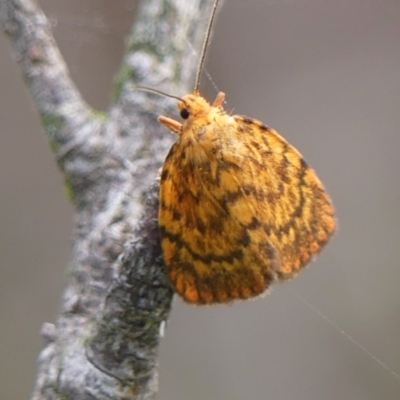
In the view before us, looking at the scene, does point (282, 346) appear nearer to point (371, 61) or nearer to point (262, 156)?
point (371, 61)

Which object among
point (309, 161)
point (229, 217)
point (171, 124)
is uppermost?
point (309, 161)

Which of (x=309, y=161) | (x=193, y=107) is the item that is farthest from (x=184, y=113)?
(x=309, y=161)

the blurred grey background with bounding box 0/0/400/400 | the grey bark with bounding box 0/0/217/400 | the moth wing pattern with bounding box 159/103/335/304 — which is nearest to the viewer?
the grey bark with bounding box 0/0/217/400

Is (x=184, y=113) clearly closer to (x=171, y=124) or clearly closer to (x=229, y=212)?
(x=171, y=124)

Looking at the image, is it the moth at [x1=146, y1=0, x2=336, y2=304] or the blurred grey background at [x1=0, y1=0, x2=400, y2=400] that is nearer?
the moth at [x1=146, y1=0, x2=336, y2=304]

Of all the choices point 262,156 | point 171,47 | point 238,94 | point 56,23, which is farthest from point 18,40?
point 238,94

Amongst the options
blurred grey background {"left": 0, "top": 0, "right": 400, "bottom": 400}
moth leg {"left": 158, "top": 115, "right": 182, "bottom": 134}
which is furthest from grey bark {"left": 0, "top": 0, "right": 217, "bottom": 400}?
blurred grey background {"left": 0, "top": 0, "right": 400, "bottom": 400}

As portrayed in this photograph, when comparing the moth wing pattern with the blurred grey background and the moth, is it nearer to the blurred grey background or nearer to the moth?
the moth
